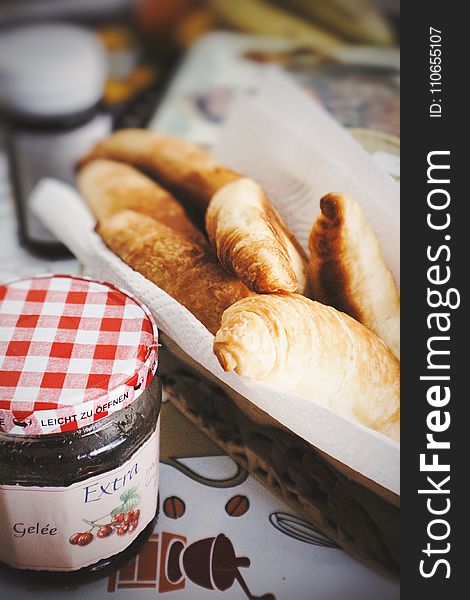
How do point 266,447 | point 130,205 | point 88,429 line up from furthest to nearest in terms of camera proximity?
point 130,205, point 266,447, point 88,429

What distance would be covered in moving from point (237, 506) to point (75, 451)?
0.53 ft

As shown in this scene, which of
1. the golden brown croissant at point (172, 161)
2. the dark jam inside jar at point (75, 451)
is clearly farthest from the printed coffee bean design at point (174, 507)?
the golden brown croissant at point (172, 161)

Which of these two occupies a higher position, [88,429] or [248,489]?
[88,429]

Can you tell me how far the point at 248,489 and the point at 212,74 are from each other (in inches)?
27.8

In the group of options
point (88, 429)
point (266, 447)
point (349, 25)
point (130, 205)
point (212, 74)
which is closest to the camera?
point (88, 429)

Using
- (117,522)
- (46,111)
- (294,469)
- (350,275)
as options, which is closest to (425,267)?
(350,275)

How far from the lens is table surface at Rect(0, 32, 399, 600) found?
0.50 metres

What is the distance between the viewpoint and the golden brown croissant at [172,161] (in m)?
0.66

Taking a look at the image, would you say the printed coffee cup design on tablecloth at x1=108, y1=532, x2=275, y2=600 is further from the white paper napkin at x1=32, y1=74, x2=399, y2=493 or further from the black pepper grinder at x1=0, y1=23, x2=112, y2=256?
the black pepper grinder at x1=0, y1=23, x2=112, y2=256

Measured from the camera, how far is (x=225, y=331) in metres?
0.47

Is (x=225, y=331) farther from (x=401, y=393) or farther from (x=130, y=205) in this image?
(x=130, y=205)

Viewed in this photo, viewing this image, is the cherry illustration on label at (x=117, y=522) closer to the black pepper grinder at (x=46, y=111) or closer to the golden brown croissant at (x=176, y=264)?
the golden brown croissant at (x=176, y=264)

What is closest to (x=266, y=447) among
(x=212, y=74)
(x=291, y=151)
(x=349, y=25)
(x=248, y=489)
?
(x=248, y=489)

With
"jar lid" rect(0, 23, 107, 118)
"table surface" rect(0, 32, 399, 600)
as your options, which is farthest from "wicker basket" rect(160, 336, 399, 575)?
"jar lid" rect(0, 23, 107, 118)
